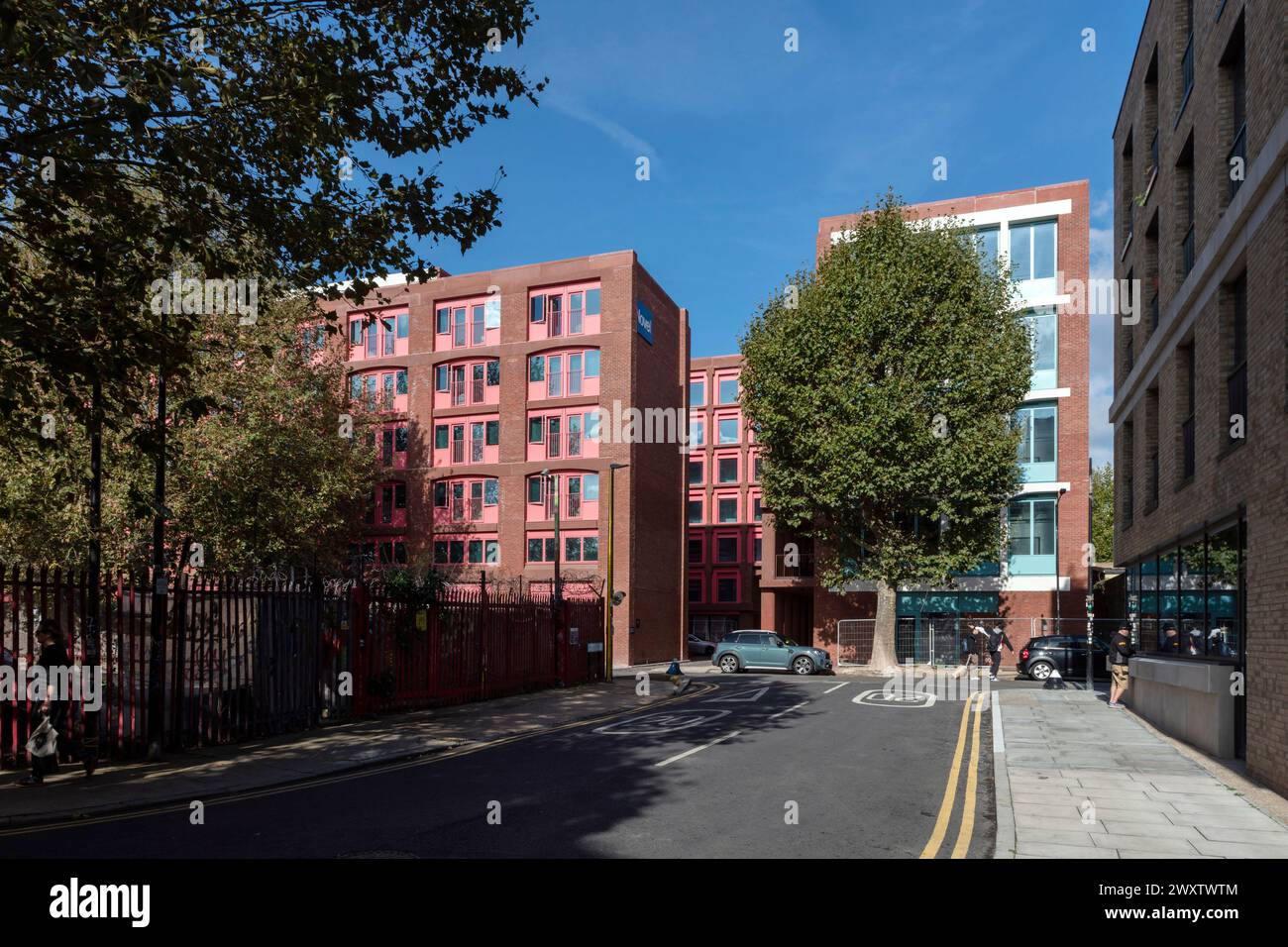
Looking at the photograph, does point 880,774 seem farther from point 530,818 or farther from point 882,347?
point 882,347

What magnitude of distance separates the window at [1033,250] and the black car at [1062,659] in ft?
54.7

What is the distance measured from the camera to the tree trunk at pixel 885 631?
108 feet

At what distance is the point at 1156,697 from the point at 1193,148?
32.6 ft

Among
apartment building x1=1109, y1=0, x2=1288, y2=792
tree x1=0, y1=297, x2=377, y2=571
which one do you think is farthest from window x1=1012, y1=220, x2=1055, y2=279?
tree x1=0, y1=297, x2=377, y2=571

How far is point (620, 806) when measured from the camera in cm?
915

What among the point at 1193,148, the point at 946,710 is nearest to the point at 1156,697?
the point at 946,710

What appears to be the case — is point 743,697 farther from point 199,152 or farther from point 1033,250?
point 1033,250

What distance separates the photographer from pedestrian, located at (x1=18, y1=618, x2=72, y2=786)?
34.1ft

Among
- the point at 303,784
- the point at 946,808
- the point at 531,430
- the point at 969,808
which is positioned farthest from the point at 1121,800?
the point at 531,430

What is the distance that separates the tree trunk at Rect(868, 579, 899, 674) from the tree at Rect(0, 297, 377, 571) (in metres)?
19.6

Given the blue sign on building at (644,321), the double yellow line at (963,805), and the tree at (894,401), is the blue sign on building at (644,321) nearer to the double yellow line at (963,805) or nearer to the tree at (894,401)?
the tree at (894,401)

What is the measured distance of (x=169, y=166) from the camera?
32.2 feet

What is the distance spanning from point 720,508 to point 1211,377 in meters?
49.0

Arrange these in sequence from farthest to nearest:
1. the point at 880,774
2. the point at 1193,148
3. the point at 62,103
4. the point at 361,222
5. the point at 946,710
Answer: the point at 946,710
the point at 1193,148
the point at 880,774
the point at 361,222
the point at 62,103
